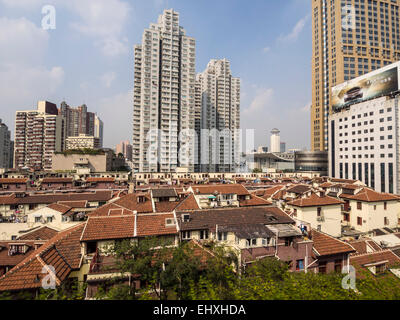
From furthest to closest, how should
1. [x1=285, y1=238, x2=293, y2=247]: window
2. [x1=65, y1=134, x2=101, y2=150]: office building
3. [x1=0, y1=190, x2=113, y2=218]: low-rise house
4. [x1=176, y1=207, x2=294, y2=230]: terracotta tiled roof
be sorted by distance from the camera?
[x1=65, y1=134, x2=101, y2=150]: office building
[x1=0, y1=190, x2=113, y2=218]: low-rise house
[x1=176, y1=207, x2=294, y2=230]: terracotta tiled roof
[x1=285, y1=238, x2=293, y2=247]: window

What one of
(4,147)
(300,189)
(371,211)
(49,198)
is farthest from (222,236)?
(4,147)

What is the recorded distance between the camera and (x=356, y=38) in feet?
276

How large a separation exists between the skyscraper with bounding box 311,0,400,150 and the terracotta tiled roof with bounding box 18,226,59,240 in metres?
99.7

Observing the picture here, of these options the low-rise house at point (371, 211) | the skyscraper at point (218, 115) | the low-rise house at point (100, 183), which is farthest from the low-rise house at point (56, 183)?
the low-rise house at point (371, 211)

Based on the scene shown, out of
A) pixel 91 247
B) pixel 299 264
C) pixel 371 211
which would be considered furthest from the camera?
pixel 371 211

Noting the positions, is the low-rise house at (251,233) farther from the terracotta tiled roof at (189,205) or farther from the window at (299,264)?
the terracotta tiled roof at (189,205)

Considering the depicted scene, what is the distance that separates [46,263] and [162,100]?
7743 cm

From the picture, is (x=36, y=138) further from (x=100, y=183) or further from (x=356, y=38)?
(x=356, y=38)

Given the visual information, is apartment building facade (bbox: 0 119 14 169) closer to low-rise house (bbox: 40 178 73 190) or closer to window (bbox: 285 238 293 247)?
low-rise house (bbox: 40 178 73 190)

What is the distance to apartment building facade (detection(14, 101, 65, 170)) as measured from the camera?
98875mm

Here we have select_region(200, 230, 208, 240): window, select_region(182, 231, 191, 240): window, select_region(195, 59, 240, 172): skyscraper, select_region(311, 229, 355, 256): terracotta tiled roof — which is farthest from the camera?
select_region(195, 59, 240, 172): skyscraper

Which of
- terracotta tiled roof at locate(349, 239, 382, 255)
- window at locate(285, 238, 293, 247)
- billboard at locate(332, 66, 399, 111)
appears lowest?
terracotta tiled roof at locate(349, 239, 382, 255)

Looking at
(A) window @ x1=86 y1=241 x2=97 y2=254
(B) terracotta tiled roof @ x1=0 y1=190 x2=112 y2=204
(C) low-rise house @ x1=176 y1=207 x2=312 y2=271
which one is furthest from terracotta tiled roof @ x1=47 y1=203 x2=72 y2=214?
(C) low-rise house @ x1=176 y1=207 x2=312 y2=271

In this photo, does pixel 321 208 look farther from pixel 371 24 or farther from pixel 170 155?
pixel 371 24
